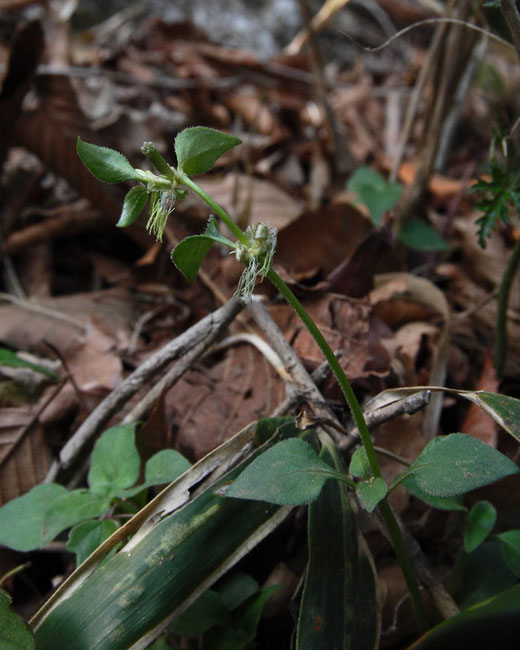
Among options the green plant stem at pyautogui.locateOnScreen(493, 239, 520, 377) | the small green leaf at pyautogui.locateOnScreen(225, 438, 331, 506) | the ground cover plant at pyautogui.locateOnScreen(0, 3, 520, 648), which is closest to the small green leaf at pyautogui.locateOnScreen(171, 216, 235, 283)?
the ground cover plant at pyautogui.locateOnScreen(0, 3, 520, 648)

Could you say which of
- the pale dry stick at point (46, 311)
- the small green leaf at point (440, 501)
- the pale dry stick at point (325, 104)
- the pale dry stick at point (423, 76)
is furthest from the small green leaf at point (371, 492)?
the pale dry stick at point (325, 104)

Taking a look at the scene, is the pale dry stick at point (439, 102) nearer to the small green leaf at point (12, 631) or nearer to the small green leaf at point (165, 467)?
the small green leaf at point (165, 467)

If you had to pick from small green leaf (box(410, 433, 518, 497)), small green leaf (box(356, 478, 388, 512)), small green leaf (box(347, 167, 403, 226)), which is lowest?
small green leaf (box(410, 433, 518, 497))

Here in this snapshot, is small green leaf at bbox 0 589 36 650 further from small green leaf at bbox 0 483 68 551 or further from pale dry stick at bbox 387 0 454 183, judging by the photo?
pale dry stick at bbox 387 0 454 183

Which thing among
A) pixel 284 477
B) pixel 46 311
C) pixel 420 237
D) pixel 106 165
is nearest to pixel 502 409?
pixel 284 477

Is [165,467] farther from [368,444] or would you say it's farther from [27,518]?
[368,444]

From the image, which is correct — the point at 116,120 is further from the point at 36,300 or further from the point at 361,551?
the point at 361,551
